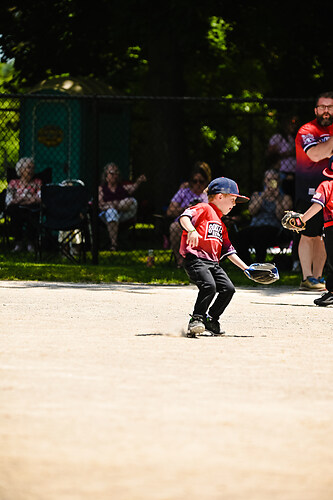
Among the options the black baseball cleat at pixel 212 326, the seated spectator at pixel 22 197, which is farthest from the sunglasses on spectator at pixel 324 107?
the seated spectator at pixel 22 197

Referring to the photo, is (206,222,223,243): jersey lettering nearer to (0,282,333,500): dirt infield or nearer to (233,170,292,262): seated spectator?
(0,282,333,500): dirt infield

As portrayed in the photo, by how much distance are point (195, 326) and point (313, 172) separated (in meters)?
4.38

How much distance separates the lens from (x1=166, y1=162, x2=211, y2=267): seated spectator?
15930 mm

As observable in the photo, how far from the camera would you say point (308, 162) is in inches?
517

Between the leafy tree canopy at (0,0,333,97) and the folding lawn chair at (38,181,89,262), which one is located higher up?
the leafy tree canopy at (0,0,333,97)

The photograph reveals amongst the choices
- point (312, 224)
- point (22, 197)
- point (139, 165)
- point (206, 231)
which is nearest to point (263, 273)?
point (206, 231)

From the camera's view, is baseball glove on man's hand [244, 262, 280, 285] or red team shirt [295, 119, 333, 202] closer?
baseball glove on man's hand [244, 262, 280, 285]

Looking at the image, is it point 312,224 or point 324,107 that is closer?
point 324,107

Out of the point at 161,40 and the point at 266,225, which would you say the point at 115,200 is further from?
the point at 161,40

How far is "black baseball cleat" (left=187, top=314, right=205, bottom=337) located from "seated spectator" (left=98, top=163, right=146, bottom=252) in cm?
882

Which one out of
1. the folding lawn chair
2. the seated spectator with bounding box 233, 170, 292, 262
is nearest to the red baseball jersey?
the seated spectator with bounding box 233, 170, 292, 262

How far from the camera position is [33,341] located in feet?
28.5

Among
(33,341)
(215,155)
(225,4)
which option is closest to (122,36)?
(225,4)

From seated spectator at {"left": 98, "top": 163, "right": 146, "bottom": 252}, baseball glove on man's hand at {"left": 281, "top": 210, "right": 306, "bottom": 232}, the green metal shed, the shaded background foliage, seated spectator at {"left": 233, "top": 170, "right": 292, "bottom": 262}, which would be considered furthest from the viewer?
the green metal shed
